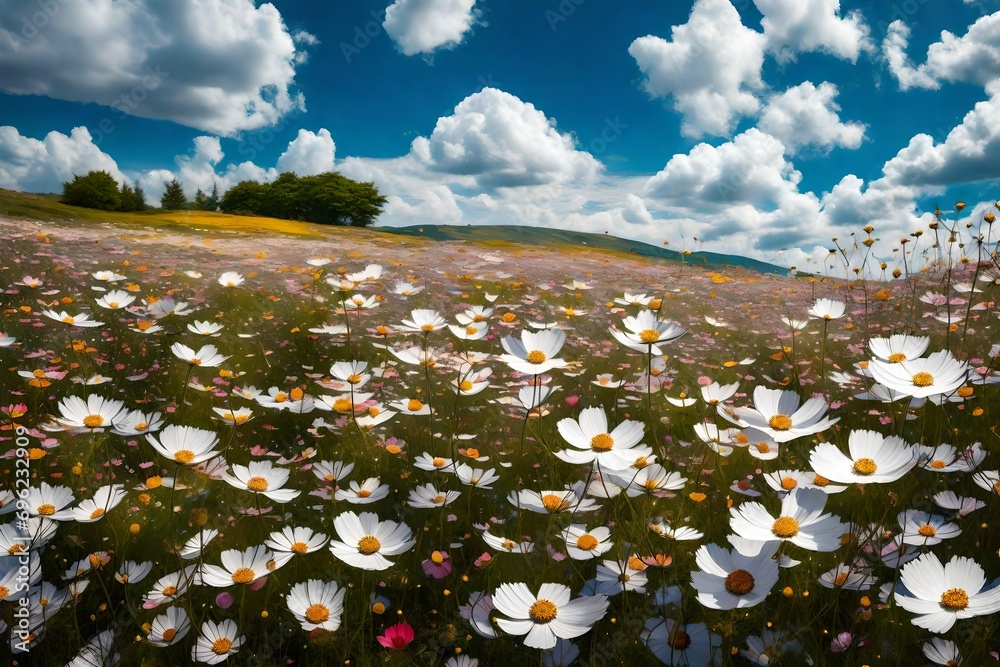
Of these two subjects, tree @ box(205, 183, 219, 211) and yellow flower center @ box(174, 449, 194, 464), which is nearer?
yellow flower center @ box(174, 449, 194, 464)

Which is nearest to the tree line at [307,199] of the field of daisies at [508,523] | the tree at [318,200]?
the tree at [318,200]

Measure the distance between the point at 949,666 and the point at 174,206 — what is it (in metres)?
72.6

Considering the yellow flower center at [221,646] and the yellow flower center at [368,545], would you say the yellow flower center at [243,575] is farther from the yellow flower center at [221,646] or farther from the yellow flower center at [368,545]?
the yellow flower center at [368,545]

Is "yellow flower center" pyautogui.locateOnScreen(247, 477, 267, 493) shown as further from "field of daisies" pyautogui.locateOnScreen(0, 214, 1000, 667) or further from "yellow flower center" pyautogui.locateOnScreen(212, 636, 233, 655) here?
"yellow flower center" pyautogui.locateOnScreen(212, 636, 233, 655)

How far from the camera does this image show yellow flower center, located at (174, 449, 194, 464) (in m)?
1.67

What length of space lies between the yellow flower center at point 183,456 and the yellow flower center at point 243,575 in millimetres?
329

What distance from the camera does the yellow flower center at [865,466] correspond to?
1314 millimetres

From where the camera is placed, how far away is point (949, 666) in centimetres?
128

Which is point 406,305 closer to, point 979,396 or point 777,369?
point 777,369

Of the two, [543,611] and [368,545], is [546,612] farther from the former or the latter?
[368,545]

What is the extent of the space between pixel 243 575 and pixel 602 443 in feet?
3.24

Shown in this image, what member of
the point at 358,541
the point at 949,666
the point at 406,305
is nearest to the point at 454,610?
the point at 358,541

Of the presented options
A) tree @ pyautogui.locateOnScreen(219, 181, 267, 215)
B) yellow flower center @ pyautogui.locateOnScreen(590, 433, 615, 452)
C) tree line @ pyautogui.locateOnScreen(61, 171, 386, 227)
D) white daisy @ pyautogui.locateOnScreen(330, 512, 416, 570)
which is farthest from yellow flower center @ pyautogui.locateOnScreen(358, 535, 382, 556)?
tree @ pyautogui.locateOnScreen(219, 181, 267, 215)

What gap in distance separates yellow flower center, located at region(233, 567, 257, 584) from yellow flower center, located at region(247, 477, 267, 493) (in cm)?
27
